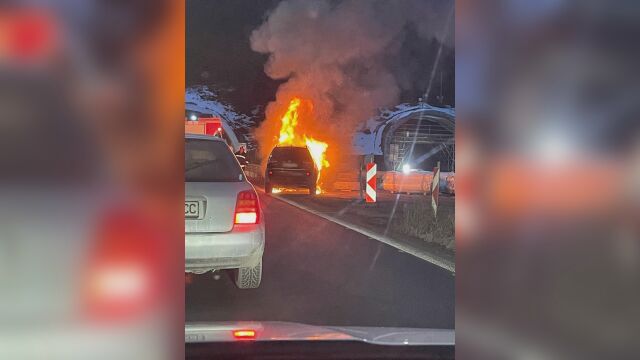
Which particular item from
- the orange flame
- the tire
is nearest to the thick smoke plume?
the orange flame

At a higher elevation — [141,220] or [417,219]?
[141,220]

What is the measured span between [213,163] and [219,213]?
0.40 metres

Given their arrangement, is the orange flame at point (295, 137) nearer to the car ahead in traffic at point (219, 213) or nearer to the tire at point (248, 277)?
the tire at point (248, 277)

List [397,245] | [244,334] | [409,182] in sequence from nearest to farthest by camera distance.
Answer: [244,334]
[397,245]
[409,182]

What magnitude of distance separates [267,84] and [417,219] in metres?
7.85

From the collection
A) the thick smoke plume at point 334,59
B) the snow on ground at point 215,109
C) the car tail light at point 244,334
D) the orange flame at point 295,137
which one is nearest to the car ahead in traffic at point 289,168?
the thick smoke plume at point 334,59

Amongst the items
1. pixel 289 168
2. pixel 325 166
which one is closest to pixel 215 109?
pixel 289 168

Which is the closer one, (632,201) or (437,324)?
(632,201)

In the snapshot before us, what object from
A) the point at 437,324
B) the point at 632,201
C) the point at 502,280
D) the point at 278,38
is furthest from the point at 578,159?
the point at 278,38

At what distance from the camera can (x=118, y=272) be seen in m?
1.54

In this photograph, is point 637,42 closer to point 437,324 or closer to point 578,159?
point 578,159

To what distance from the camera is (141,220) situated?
1.56 meters

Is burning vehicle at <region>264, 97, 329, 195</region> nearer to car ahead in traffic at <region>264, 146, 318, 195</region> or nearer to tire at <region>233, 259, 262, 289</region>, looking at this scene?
car ahead in traffic at <region>264, 146, 318, 195</region>

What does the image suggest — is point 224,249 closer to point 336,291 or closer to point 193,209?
point 193,209
